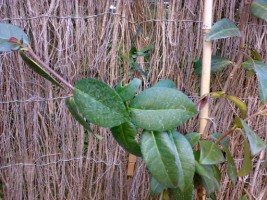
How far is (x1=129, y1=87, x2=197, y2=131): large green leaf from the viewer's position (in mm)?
590

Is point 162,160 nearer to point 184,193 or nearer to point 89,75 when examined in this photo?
point 184,193

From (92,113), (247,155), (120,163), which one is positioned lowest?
(120,163)

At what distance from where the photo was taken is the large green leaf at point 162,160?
23.5 inches

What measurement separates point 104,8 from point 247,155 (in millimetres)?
632

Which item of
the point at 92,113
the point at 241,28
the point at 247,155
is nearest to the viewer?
the point at 92,113

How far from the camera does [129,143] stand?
2.08 feet

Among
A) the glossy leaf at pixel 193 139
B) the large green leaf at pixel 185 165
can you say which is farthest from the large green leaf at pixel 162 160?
the glossy leaf at pixel 193 139

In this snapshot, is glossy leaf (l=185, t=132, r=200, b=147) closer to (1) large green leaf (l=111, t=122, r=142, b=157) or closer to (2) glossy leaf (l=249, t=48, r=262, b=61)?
(1) large green leaf (l=111, t=122, r=142, b=157)

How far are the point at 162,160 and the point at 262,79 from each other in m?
0.36

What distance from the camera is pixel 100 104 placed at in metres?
0.57

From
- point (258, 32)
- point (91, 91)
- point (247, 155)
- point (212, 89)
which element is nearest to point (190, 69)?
point (212, 89)

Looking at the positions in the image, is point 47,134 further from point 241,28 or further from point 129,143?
point 241,28

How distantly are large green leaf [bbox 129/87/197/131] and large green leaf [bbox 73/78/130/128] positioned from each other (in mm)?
38

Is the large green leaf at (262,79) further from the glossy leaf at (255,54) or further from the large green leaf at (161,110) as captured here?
the large green leaf at (161,110)
